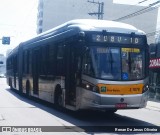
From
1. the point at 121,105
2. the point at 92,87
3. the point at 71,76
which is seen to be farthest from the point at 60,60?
the point at 121,105

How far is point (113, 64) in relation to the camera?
11789mm

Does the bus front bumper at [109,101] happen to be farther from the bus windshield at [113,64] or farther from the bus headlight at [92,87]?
the bus windshield at [113,64]

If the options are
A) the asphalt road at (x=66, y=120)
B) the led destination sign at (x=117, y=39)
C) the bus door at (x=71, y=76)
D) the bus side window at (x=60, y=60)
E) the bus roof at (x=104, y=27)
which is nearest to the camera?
the asphalt road at (x=66, y=120)

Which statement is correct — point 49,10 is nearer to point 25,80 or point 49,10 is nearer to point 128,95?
point 25,80

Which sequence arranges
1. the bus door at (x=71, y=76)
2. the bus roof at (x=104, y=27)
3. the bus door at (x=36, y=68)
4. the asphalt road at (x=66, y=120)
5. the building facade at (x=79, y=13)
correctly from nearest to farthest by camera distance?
the asphalt road at (x=66, y=120) → the bus roof at (x=104, y=27) → the bus door at (x=71, y=76) → the bus door at (x=36, y=68) → the building facade at (x=79, y=13)

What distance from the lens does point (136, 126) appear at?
1139 centimetres

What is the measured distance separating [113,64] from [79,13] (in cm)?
9784

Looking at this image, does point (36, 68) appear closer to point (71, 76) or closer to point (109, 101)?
point (71, 76)

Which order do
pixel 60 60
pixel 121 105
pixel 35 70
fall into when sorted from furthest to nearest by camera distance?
pixel 35 70
pixel 60 60
pixel 121 105

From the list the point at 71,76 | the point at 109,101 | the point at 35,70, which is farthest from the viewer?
the point at 35,70

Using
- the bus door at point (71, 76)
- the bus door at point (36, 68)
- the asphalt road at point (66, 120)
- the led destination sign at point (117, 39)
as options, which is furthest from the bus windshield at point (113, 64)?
the bus door at point (36, 68)

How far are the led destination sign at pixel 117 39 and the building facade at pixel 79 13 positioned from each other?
9130cm

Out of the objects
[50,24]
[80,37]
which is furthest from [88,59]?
[50,24]

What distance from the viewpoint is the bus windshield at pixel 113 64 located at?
11672 mm
